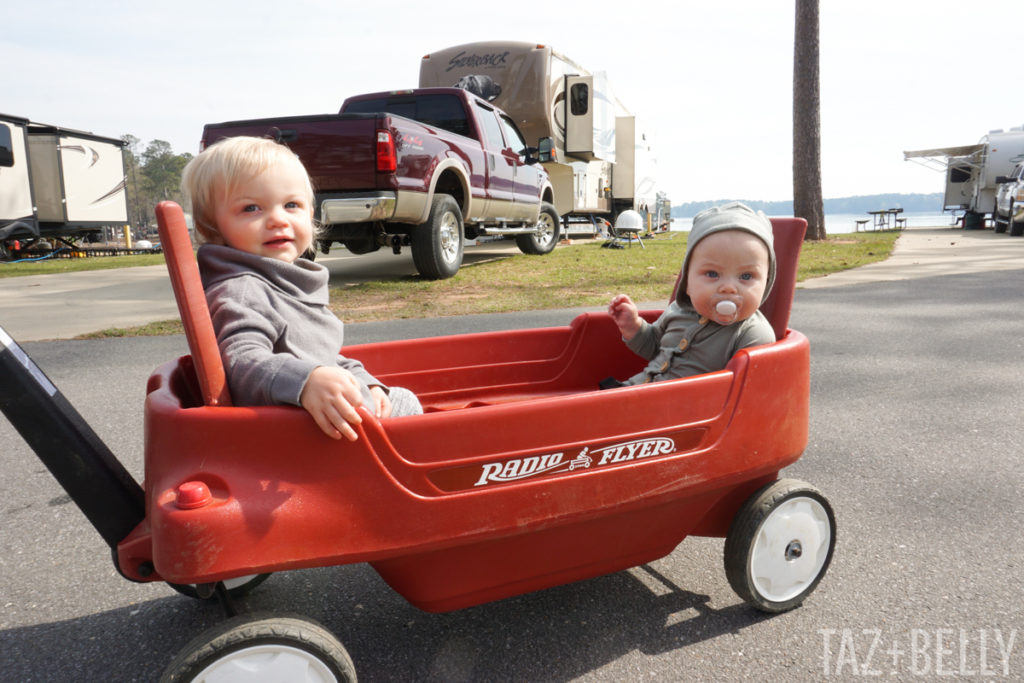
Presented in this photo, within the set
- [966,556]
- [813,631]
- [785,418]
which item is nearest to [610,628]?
[813,631]

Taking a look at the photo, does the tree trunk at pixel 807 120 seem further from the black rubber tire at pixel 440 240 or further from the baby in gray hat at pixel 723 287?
the baby in gray hat at pixel 723 287

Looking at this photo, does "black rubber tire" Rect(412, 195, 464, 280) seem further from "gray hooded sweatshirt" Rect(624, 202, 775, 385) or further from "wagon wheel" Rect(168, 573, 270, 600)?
"wagon wheel" Rect(168, 573, 270, 600)

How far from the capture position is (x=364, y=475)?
4.54 feet

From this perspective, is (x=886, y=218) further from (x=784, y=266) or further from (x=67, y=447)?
(x=67, y=447)

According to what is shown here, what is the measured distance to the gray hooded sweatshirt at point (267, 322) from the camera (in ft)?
4.66

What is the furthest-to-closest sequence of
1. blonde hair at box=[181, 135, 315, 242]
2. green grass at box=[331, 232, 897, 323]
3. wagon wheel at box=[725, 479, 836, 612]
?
green grass at box=[331, 232, 897, 323] < wagon wheel at box=[725, 479, 836, 612] < blonde hair at box=[181, 135, 315, 242]

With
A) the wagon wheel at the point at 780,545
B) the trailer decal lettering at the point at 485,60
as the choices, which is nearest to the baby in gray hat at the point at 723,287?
the wagon wheel at the point at 780,545

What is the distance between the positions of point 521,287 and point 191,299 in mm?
6568

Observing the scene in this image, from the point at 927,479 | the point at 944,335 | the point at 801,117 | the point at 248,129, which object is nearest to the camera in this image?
the point at 927,479

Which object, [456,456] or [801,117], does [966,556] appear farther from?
[801,117]

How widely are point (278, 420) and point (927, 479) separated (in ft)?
8.20

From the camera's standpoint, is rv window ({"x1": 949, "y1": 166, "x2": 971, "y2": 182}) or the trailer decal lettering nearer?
the trailer decal lettering

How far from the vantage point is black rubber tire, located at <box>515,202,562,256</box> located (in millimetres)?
11836

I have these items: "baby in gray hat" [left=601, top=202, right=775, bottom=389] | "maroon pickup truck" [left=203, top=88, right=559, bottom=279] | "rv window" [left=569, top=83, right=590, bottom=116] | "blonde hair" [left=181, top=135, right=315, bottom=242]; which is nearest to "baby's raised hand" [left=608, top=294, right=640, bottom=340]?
"baby in gray hat" [left=601, top=202, right=775, bottom=389]
